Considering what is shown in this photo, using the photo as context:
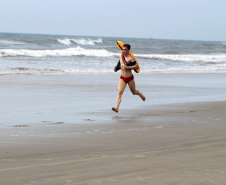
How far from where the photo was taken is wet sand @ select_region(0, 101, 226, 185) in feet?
12.5

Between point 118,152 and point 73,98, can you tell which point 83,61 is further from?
point 118,152

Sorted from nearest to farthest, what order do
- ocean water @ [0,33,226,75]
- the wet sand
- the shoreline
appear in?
the wet sand
the shoreline
ocean water @ [0,33,226,75]

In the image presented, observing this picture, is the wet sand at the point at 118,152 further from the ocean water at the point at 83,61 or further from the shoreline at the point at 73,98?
A: the ocean water at the point at 83,61

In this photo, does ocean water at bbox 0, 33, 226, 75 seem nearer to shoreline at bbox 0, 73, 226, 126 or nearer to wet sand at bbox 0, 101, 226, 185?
shoreline at bbox 0, 73, 226, 126

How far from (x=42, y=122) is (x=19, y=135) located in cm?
149

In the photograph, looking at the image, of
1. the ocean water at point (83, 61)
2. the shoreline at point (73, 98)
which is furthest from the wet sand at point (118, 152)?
the ocean water at point (83, 61)

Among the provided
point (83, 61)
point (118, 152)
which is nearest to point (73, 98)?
point (118, 152)

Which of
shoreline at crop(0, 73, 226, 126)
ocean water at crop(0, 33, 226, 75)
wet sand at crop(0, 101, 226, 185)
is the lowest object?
ocean water at crop(0, 33, 226, 75)

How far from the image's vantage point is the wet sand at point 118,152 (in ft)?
12.5

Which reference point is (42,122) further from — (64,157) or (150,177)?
(150,177)

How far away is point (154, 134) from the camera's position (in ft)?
21.4

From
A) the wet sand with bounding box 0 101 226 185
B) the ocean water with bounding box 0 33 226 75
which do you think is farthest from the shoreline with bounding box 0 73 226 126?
the ocean water with bounding box 0 33 226 75

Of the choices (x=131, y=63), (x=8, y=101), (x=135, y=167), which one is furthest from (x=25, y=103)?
(x=135, y=167)

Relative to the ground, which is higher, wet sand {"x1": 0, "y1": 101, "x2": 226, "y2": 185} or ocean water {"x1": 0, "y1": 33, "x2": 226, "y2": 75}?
wet sand {"x1": 0, "y1": 101, "x2": 226, "y2": 185}
